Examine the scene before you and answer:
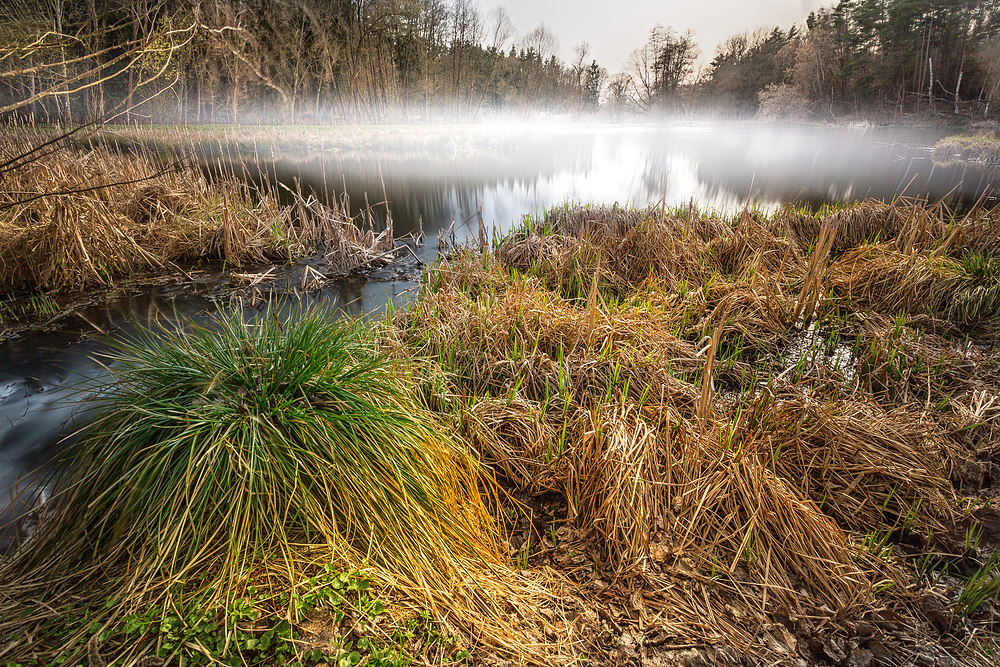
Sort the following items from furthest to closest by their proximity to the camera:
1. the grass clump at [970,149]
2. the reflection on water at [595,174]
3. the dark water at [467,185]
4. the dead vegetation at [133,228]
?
1. the grass clump at [970,149]
2. the reflection on water at [595,174]
3. the dead vegetation at [133,228]
4. the dark water at [467,185]

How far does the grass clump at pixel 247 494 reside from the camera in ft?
5.92

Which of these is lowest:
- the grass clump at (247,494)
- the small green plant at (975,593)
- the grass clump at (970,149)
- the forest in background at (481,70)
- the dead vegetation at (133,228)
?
the small green plant at (975,593)

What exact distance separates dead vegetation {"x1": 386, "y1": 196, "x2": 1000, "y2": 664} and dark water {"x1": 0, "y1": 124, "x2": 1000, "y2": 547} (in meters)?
2.08

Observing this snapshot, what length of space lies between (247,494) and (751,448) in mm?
2749

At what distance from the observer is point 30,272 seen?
5879 millimetres

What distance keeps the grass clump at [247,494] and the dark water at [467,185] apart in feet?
1.35

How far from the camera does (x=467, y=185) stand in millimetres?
17500

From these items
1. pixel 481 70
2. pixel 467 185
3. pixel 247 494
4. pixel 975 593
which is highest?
pixel 481 70

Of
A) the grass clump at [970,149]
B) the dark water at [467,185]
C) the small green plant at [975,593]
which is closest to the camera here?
the small green plant at [975,593]

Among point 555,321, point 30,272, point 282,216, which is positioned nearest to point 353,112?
point 282,216

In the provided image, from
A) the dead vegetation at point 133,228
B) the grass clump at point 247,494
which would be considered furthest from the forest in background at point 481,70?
the grass clump at point 247,494

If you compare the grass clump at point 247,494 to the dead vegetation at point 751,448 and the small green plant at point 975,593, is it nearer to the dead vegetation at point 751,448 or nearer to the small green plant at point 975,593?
the dead vegetation at point 751,448

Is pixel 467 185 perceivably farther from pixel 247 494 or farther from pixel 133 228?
pixel 247 494

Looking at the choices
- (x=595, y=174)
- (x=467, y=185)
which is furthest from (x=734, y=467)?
(x=595, y=174)
